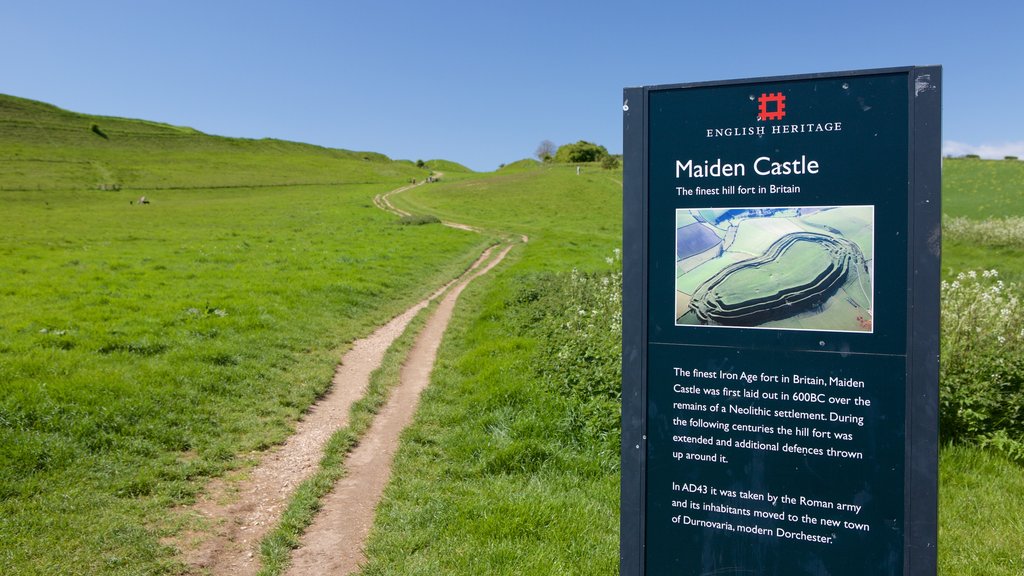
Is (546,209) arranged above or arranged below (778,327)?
above

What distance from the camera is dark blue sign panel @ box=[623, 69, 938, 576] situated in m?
3.54

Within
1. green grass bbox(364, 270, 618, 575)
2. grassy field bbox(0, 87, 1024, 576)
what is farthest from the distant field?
green grass bbox(364, 270, 618, 575)

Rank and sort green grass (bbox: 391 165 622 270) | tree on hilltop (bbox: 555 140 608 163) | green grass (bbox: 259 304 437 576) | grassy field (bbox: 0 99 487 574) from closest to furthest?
1. green grass (bbox: 259 304 437 576)
2. grassy field (bbox: 0 99 487 574)
3. green grass (bbox: 391 165 622 270)
4. tree on hilltop (bbox: 555 140 608 163)

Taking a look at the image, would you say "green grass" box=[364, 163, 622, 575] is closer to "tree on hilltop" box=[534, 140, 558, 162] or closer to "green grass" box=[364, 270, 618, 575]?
"green grass" box=[364, 270, 618, 575]

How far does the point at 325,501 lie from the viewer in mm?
6695

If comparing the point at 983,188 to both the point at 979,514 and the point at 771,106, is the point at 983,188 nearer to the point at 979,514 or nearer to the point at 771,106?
the point at 979,514

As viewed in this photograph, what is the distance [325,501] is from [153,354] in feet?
18.6

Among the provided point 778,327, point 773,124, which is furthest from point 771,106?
point 778,327

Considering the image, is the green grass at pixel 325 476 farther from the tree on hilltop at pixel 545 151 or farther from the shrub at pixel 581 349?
the tree on hilltop at pixel 545 151

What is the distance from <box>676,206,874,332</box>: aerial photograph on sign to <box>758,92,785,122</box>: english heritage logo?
54cm

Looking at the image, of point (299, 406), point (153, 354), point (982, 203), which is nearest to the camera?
point (299, 406)

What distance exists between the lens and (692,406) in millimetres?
3908

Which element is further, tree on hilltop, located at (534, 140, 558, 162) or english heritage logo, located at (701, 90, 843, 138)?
tree on hilltop, located at (534, 140, 558, 162)

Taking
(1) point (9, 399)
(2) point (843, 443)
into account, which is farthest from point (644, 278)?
(1) point (9, 399)
